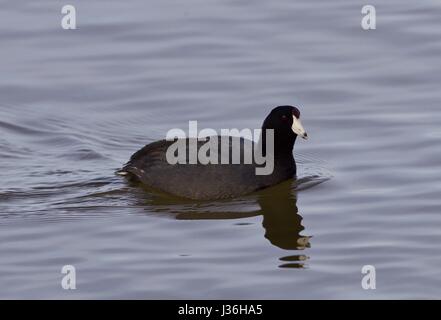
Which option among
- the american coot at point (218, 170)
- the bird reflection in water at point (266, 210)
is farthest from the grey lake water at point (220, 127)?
the american coot at point (218, 170)

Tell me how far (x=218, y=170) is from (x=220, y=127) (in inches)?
66.7

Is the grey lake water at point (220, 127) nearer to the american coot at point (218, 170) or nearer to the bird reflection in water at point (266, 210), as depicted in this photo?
the bird reflection in water at point (266, 210)

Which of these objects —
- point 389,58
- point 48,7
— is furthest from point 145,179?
point 48,7

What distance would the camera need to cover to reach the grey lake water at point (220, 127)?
1035 cm

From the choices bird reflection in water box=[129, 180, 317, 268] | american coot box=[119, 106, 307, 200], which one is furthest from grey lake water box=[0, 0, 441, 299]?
american coot box=[119, 106, 307, 200]

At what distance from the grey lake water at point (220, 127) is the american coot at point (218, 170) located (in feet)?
0.45

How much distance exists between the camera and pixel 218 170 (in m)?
12.3

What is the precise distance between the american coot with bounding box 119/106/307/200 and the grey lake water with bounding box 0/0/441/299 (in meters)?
0.14

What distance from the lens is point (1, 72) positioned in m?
15.8

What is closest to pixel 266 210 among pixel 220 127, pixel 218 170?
pixel 218 170

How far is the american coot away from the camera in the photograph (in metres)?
12.3

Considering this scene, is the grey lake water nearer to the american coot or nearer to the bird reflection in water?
the bird reflection in water

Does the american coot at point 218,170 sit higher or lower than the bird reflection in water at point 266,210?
higher
